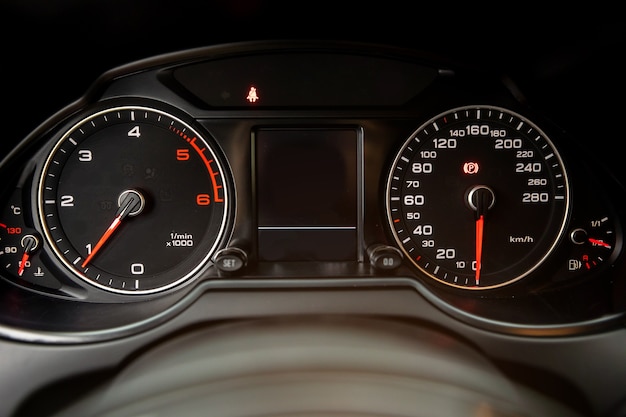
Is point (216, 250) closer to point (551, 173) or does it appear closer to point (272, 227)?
point (272, 227)

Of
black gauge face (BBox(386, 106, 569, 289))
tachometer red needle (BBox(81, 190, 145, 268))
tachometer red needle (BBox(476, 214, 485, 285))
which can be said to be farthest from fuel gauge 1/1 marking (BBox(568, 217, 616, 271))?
tachometer red needle (BBox(81, 190, 145, 268))

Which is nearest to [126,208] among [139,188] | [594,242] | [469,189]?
[139,188]

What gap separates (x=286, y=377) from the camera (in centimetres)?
197

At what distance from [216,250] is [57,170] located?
36.2 inches

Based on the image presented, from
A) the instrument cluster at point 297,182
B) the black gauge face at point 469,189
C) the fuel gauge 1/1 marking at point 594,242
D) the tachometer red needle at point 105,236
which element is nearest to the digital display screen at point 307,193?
the instrument cluster at point 297,182

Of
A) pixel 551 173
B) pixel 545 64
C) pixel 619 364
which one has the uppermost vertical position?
pixel 545 64

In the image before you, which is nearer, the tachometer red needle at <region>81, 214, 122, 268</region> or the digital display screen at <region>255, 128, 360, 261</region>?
the tachometer red needle at <region>81, 214, 122, 268</region>

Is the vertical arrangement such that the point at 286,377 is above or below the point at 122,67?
below

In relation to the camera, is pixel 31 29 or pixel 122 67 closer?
pixel 31 29

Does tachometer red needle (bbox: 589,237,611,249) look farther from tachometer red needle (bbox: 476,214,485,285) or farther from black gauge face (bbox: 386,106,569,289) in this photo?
tachometer red needle (bbox: 476,214,485,285)

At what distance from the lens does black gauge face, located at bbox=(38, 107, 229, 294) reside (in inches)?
111

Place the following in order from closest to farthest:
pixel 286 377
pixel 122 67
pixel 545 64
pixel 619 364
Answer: pixel 286 377 < pixel 619 364 < pixel 545 64 < pixel 122 67

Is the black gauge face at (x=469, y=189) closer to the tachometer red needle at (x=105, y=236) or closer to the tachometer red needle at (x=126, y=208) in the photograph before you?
the tachometer red needle at (x=126, y=208)

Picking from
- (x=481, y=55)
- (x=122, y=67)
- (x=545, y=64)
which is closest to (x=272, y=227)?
(x=122, y=67)
